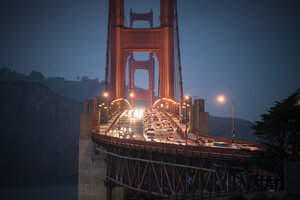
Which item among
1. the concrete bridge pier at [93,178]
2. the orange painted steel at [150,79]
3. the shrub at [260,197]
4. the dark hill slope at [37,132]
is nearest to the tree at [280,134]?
the shrub at [260,197]

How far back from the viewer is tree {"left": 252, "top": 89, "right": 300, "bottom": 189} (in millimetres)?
17016

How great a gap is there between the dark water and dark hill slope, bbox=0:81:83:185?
12.6m

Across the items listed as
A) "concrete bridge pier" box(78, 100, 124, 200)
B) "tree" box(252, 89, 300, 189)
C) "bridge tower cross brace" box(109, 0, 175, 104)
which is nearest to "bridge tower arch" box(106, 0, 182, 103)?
"bridge tower cross brace" box(109, 0, 175, 104)

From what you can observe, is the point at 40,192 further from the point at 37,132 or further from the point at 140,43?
the point at 140,43

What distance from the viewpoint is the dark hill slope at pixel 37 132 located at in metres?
96.2

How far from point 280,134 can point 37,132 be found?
111m

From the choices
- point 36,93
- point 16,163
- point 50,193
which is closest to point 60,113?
point 36,93

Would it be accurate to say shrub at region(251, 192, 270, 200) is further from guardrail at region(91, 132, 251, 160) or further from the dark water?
the dark water

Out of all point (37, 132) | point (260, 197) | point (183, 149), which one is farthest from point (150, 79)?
point (260, 197)

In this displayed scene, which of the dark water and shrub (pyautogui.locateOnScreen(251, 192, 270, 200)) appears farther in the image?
the dark water

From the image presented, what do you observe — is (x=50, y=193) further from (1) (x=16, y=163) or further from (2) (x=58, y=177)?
(1) (x=16, y=163)

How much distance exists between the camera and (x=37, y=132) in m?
111

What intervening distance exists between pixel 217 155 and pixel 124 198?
1871cm

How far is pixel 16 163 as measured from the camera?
95.9 meters
